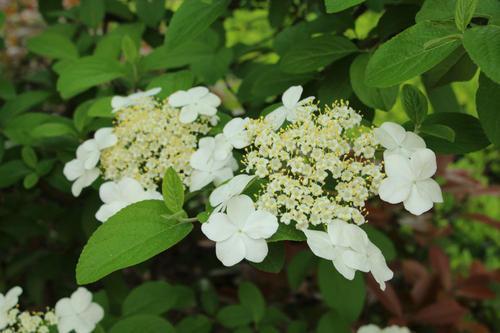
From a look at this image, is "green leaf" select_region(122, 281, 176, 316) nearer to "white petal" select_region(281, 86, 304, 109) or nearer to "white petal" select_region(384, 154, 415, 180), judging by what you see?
"white petal" select_region(281, 86, 304, 109)

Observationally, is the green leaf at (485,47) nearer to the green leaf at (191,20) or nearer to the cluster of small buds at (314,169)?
the cluster of small buds at (314,169)

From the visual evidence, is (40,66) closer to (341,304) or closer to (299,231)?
(341,304)

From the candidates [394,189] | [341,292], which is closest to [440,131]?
[394,189]

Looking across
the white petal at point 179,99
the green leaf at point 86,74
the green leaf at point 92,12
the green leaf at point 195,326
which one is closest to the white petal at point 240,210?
the white petal at point 179,99

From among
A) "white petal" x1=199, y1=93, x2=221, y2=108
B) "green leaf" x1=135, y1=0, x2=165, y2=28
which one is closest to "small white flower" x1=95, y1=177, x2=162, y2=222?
"white petal" x1=199, y1=93, x2=221, y2=108

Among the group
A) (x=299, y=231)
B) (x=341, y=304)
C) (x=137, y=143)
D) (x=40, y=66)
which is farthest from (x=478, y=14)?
(x=40, y=66)

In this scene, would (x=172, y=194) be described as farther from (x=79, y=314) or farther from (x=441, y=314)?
(x=441, y=314)
